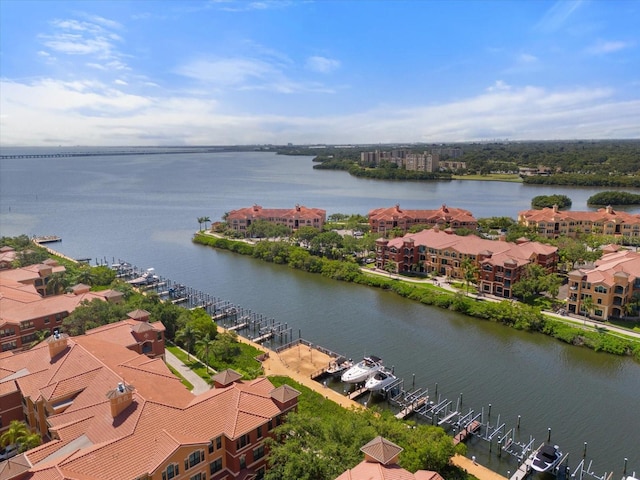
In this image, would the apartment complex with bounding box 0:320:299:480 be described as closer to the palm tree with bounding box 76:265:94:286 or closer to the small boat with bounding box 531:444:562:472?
the small boat with bounding box 531:444:562:472

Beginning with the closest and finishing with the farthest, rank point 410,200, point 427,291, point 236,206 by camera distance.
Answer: point 427,291 → point 236,206 → point 410,200

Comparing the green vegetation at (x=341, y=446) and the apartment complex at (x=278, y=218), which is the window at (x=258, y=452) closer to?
the green vegetation at (x=341, y=446)

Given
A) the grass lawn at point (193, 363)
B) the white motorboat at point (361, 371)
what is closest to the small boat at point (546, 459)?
the white motorboat at point (361, 371)

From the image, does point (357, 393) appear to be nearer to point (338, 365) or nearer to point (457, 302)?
point (338, 365)

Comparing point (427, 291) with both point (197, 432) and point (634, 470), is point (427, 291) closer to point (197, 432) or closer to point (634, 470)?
point (634, 470)

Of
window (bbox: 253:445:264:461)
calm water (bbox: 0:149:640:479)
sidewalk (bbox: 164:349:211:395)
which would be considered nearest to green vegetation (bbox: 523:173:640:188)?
calm water (bbox: 0:149:640:479)

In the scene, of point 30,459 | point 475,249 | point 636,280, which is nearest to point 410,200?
point 475,249

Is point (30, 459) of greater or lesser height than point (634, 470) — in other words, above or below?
above

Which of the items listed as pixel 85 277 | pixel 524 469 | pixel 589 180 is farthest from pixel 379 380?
pixel 589 180
